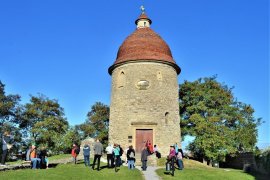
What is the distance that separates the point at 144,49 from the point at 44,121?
19.0 m

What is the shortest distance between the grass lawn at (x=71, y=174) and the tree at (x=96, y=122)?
79.6 ft

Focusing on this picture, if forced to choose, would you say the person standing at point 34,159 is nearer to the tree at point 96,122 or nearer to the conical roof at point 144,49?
the conical roof at point 144,49

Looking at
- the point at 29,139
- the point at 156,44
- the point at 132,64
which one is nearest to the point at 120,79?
the point at 132,64

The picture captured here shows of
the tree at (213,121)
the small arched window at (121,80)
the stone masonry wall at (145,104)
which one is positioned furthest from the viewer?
the tree at (213,121)

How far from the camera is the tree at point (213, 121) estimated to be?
3272cm

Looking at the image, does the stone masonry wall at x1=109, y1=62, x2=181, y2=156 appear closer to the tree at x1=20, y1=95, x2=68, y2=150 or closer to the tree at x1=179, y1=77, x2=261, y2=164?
the tree at x1=179, y1=77, x2=261, y2=164

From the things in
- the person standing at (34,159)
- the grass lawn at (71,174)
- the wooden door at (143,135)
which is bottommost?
the grass lawn at (71,174)

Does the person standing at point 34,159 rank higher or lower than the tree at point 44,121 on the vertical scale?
lower

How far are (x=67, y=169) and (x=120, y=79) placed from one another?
1269cm

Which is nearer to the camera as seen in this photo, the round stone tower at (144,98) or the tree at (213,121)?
the round stone tower at (144,98)

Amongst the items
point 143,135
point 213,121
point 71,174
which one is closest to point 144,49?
Result: point 143,135

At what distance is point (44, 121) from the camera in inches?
1646

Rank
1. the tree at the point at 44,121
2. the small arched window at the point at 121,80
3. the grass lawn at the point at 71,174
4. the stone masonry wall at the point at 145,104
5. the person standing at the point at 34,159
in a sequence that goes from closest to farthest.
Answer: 1. the grass lawn at the point at 71,174
2. the person standing at the point at 34,159
3. the stone masonry wall at the point at 145,104
4. the small arched window at the point at 121,80
5. the tree at the point at 44,121

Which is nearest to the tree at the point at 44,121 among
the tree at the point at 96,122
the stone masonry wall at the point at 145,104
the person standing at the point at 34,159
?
the tree at the point at 96,122
